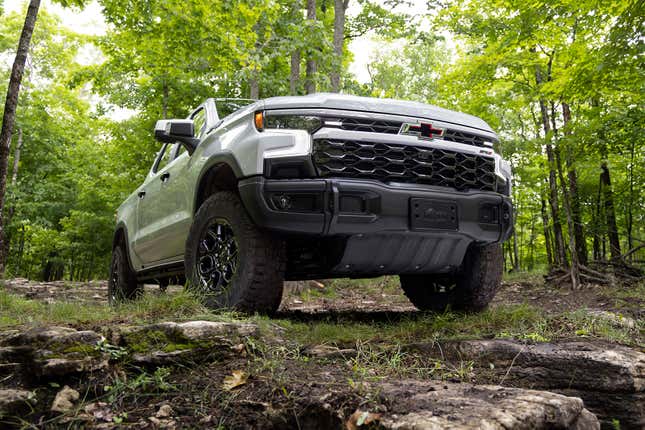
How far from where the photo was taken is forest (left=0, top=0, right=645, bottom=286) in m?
8.08

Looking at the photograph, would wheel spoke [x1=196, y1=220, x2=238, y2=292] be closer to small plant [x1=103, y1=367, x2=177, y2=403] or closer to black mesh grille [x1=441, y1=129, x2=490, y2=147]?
small plant [x1=103, y1=367, x2=177, y2=403]

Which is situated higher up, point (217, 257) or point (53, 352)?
point (217, 257)

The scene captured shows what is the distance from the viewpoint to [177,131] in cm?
422

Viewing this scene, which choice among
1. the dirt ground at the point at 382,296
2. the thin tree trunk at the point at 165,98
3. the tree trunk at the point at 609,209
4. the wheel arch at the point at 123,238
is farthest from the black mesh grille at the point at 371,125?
the thin tree trunk at the point at 165,98

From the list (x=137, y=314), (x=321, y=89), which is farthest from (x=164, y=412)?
(x=321, y=89)

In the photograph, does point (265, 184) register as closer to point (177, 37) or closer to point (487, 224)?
point (487, 224)

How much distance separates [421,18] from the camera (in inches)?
573

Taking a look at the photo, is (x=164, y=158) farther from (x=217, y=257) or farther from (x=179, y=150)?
(x=217, y=257)

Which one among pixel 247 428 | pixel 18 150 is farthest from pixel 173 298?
pixel 18 150

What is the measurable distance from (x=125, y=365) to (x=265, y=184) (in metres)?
1.30

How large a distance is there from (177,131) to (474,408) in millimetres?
3168

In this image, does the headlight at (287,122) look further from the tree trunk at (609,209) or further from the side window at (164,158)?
the tree trunk at (609,209)

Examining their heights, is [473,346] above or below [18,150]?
below

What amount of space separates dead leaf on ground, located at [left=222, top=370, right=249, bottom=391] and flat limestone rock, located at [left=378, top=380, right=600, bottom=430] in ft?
2.19
